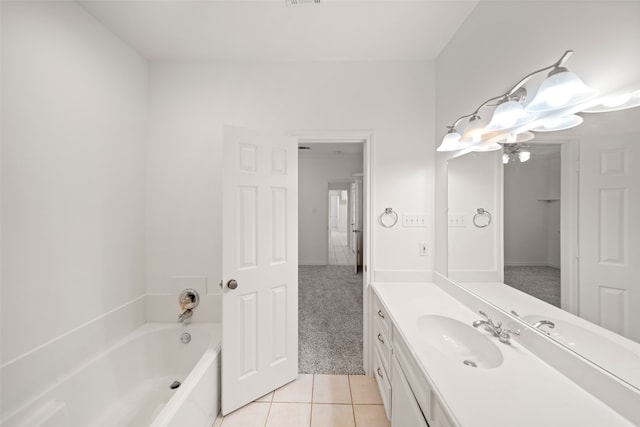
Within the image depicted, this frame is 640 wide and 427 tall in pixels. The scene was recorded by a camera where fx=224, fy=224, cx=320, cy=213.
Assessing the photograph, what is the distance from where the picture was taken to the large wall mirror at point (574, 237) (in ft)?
2.31

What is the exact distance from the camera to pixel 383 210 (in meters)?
1.87

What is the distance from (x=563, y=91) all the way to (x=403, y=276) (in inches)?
56.6

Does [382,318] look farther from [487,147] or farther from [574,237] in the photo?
[487,147]

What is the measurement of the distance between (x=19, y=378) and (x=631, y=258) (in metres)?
2.57

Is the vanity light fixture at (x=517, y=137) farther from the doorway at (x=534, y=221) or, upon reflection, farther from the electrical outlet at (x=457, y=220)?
the electrical outlet at (x=457, y=220)

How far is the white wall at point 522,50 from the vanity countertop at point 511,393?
35.4 inches

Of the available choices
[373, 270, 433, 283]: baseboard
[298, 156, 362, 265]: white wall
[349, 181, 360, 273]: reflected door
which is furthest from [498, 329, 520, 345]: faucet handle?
[298, 156, 362, 265]: white wall

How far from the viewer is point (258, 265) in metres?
1.62

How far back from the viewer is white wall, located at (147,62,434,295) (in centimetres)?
187

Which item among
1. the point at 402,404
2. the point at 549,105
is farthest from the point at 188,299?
the point at 549,105

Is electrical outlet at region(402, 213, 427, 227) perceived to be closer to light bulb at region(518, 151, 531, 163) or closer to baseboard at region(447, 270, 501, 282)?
baseboard at region(447, 270, 501, 282)

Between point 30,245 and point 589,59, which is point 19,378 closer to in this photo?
point 30,245

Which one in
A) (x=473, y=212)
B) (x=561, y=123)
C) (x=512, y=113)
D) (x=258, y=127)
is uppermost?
(x=258, y=127)

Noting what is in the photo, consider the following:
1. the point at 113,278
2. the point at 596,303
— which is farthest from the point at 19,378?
the point at 596,303
